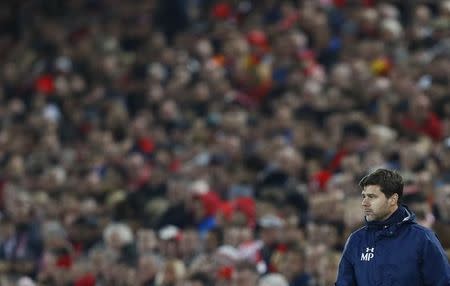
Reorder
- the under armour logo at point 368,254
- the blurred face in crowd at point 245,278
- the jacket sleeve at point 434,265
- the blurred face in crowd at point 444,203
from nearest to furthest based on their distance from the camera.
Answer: the jacket sleeve at point 434,265 → the under armour logo at point 368,254 → the blurred face in crowd at point 444,203 → the blurred face in crowd at point 245,278

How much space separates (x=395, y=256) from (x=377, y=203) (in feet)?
0.93

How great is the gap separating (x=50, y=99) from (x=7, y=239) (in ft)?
11.9

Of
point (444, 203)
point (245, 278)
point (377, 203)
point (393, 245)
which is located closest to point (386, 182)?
point (377, 203)

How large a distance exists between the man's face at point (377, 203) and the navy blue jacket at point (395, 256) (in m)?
0.04

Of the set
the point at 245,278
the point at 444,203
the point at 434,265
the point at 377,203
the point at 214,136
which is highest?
the point at 214,136

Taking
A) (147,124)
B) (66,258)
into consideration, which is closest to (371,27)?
(147,124)

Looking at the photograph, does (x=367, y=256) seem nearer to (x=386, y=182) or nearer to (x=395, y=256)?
(x=395, y=256)

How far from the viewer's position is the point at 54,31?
17109 millimetres

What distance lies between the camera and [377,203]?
5941 mm

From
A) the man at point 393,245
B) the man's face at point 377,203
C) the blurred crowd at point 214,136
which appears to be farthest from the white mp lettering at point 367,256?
the blurred crowd at point 214,136

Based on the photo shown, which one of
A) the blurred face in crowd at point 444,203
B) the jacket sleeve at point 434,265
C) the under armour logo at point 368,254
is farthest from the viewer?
the blurred face in crowd at point 444,203

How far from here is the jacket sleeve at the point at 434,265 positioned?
5871 mm

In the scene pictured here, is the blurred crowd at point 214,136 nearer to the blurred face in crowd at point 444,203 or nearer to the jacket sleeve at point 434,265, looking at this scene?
the blurred face in crowd at point 444,203

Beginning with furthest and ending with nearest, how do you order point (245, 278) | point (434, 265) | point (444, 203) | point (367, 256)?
point (245, 278), point (444, 203), point (367, 256), point (434, 265)
